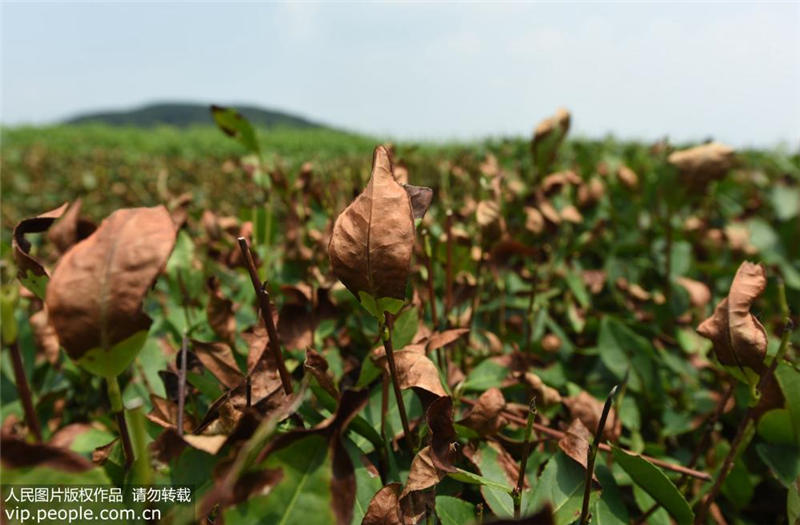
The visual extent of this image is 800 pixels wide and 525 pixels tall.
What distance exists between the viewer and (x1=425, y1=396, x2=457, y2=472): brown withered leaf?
572 millimetres

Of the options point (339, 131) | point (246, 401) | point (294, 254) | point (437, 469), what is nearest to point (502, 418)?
point (437, 469)

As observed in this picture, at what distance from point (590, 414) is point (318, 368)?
47 centimetres

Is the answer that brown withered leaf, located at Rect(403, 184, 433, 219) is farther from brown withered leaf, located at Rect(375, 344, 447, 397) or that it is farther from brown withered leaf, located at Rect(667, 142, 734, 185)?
brown withered leaf, located at Rect(667, 142, 734, 185)

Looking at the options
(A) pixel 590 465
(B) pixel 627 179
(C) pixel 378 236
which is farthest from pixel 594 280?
(C) pixel 378 236

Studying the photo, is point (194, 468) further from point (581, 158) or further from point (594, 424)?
point (581, 158)

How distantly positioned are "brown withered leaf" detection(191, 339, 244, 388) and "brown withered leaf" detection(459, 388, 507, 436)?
0.98 feet

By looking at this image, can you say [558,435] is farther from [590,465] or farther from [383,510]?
[383,510]

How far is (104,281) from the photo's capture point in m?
0.41

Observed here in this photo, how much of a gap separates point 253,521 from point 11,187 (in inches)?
183

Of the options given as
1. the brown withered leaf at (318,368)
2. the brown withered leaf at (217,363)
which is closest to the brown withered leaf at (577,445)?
the brown withered leaf at (318,368)

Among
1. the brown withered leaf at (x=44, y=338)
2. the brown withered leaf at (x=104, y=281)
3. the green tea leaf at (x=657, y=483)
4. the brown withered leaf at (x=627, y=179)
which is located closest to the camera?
the brown withered leaf at (x=104, y=281)

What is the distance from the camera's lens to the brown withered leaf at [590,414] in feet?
2.78

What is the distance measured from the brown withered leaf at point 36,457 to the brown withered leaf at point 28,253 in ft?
0.65

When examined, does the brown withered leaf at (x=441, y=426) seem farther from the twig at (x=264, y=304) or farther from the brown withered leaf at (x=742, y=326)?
the brown withered leaf at (x=742, y=326)
